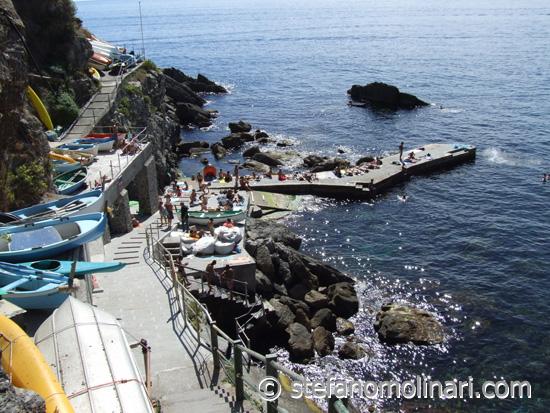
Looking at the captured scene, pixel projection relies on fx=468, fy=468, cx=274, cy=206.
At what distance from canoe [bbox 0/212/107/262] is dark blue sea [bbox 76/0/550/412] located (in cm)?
1158

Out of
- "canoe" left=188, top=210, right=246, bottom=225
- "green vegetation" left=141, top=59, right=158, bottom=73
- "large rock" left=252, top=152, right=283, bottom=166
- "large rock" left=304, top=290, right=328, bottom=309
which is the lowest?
"large rock" left=304, top=290, right=328, bottom=309

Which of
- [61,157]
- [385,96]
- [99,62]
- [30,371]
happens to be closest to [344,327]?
[61,157]

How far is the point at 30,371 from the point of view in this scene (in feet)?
21.9

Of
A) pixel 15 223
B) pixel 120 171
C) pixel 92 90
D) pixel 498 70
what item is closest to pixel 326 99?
pixel 498 70

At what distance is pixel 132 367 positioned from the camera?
7770 millimetres

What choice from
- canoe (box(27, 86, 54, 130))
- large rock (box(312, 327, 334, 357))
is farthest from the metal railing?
canoe (box(27, 86, 54, 130))

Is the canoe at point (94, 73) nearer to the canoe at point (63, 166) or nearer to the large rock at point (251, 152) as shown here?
the canoe at point (63, 166)

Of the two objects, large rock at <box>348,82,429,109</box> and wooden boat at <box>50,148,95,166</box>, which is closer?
wooden boat at <box>50,148,95,166</box>

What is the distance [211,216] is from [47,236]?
32.4ft

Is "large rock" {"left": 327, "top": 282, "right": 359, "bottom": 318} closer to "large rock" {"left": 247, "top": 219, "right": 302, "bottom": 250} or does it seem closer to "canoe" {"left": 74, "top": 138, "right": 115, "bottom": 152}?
"large rock" {"left": 247, "top": 219, "right": 302, "bottom": 250}

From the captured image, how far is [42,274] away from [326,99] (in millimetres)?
69231

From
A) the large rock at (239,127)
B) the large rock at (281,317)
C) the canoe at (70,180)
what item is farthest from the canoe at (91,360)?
the large rock at (239,127)

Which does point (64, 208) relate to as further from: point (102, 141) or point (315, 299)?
point (315, 299)

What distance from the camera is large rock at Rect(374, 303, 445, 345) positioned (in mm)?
22172
